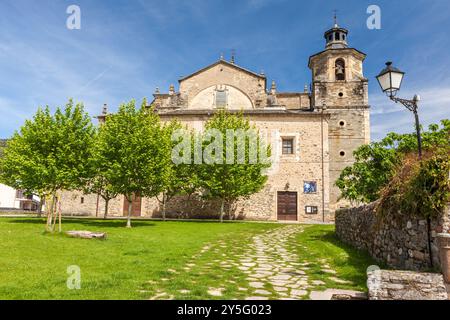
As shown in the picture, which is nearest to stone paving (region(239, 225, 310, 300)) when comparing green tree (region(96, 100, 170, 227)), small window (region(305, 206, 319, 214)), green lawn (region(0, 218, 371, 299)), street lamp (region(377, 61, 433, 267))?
green lawn (region(0, 218, 371, 299))

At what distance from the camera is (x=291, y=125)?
28.3 m

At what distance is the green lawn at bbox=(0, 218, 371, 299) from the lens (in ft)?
16.3

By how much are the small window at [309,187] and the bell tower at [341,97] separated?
7.91 ft

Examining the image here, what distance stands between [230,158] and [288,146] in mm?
7986

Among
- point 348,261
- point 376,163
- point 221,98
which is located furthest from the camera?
point 221,98

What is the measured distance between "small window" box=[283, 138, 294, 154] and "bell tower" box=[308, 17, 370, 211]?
4017 mm

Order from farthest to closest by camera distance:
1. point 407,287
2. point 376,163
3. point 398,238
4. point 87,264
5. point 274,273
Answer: point 376,163, point 87,264, point 398,238, point 274,273, point 407,287

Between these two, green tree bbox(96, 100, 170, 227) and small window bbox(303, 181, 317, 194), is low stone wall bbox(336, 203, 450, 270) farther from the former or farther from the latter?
small window bbox(303, 181, 317, 194)

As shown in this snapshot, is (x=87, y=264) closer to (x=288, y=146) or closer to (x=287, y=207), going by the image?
(x=287, y=207)

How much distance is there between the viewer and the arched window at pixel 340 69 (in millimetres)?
31233

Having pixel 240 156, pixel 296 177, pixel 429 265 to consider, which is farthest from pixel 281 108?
pixel 429 265

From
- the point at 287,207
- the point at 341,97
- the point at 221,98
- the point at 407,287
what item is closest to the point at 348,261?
the point at 407,287
